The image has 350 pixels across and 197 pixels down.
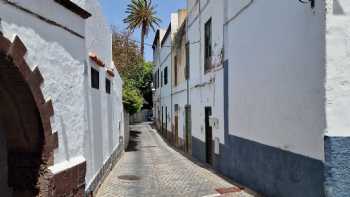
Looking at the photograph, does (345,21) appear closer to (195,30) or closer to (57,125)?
(57,125)

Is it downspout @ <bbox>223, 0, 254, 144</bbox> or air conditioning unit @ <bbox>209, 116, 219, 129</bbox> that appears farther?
air conditioning unit @ <bbox>209, 116, 219, 129</bbox>

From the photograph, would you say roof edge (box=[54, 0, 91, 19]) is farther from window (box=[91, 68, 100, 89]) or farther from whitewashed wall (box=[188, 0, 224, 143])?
whitewashed wall (box=[188, 0, 224, 143])

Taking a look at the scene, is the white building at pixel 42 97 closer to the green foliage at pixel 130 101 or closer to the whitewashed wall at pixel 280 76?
the whitewashed wall at pixel 280 76

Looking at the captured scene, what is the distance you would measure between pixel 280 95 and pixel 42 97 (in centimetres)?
425

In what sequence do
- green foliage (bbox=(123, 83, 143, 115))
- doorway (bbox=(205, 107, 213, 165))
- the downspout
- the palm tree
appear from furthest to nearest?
the palm tree < green foliage (bbox=(123, 83, 143, 115)) < doorway (bbox=(205, 107, 213, 165)) < the downspout

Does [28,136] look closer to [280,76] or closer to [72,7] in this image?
[72,7]

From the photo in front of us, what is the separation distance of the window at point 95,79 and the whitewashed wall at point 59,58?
7.97 feet

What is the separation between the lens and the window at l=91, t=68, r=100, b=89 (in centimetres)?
961

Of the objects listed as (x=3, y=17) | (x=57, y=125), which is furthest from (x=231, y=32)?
(x=3, y=17)

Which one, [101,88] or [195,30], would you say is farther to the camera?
[195,30]

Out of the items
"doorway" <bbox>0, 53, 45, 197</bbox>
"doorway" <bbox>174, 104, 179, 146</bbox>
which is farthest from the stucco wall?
"doorway" <bbox>174, 104, 179, 146</bbox>

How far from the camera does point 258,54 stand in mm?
9078

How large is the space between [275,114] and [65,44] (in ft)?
13.3

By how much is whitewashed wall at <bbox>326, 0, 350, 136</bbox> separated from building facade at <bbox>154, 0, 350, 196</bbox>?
0.5 inches
